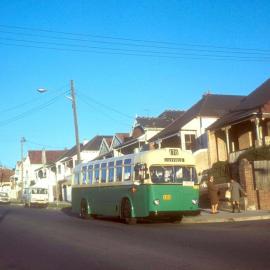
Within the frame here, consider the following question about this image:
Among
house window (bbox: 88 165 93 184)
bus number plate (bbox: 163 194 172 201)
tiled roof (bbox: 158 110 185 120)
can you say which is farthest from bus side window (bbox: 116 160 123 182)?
tiled roof (bbox: 158 110 185 120)

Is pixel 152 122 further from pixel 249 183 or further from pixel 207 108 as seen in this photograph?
pixel 249 183

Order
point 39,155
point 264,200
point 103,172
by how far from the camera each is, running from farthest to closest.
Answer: point 39,155 → point 264,200 → point 103,172

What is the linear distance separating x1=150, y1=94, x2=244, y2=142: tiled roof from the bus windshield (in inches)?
789

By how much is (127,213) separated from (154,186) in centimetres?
208

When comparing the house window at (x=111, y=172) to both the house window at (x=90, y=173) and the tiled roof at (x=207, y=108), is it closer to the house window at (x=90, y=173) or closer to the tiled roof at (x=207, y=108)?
the house window at (x=90, y=173)

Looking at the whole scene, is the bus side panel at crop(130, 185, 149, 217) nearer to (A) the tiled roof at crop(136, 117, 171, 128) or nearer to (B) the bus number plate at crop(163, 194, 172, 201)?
(B) the bus number plate at crop(163, 194, 172, 201)

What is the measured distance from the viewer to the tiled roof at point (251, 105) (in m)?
32.1

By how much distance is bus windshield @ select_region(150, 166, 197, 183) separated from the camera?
19.0m

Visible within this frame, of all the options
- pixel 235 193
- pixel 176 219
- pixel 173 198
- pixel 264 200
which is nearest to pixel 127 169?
pixel 173 198

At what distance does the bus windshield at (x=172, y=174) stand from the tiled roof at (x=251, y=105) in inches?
513

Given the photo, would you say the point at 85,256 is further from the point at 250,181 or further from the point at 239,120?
the point at 239,120

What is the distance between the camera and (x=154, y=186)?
61.3 feet

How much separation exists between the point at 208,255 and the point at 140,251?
1.86 m

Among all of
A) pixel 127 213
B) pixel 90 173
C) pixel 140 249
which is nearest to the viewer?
pixel 140 249
